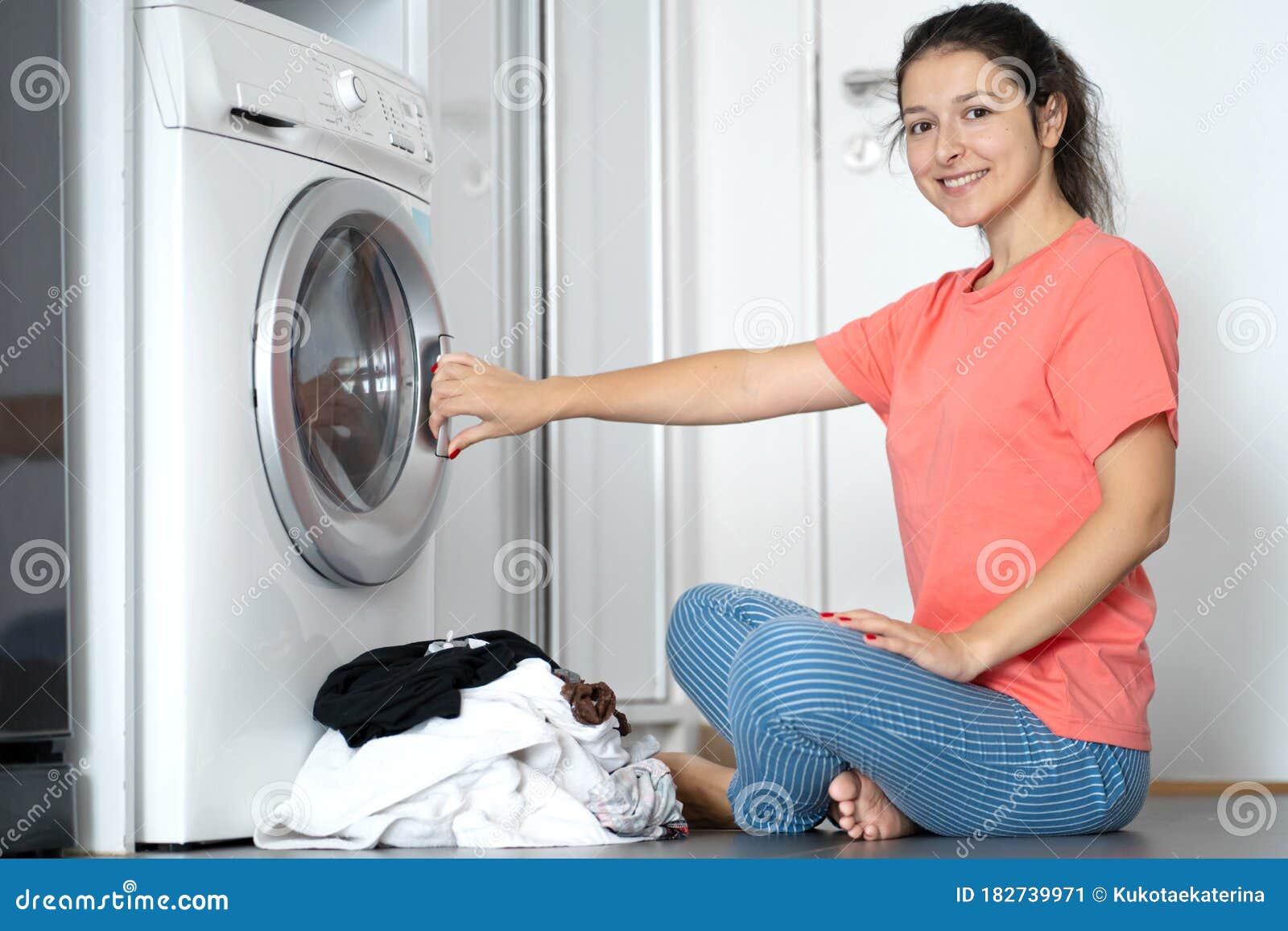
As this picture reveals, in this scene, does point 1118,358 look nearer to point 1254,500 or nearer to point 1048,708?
point 1048,708

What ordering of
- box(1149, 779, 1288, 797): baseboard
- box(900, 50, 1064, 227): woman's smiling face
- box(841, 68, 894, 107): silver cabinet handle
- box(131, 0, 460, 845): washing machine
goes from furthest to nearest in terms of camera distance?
box(841, 68, 894, 107): silver cabinet handle
box(1149, 779, 1288, 797): baseboard
box(900, 50, 1064, 227): woman's smiling face
box(131, 0, 460, 845): washing machine

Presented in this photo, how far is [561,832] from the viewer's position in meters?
1.32

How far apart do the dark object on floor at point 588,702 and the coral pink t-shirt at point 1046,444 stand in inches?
13.8

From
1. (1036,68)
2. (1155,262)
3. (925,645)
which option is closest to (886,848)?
(925,645)

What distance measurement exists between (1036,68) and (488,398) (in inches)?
27.6

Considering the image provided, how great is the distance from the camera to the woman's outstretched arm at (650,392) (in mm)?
1500

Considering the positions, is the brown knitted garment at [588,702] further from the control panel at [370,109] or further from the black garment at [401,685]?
the control panel at [370,109]

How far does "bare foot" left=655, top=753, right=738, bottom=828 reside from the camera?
5.03 ft

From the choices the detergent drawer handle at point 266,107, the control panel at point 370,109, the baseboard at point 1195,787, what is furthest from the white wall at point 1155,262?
the detergent drawer handle at point 266,107

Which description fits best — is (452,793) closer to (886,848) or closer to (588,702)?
(588,702)

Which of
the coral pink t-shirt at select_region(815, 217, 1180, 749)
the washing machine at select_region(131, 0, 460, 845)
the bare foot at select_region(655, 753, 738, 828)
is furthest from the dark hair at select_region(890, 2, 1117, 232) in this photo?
the bare foot at select_region(655, 753, 738, 828)

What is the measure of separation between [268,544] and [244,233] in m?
0.32

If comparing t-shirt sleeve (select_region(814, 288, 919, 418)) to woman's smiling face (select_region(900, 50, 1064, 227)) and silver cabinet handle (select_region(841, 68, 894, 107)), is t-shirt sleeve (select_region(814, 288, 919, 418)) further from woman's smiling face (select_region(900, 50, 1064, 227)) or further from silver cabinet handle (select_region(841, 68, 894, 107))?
silver cabinet handle (select_region(841, 68, 894, 107))

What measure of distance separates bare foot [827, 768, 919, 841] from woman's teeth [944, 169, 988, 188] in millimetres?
639
